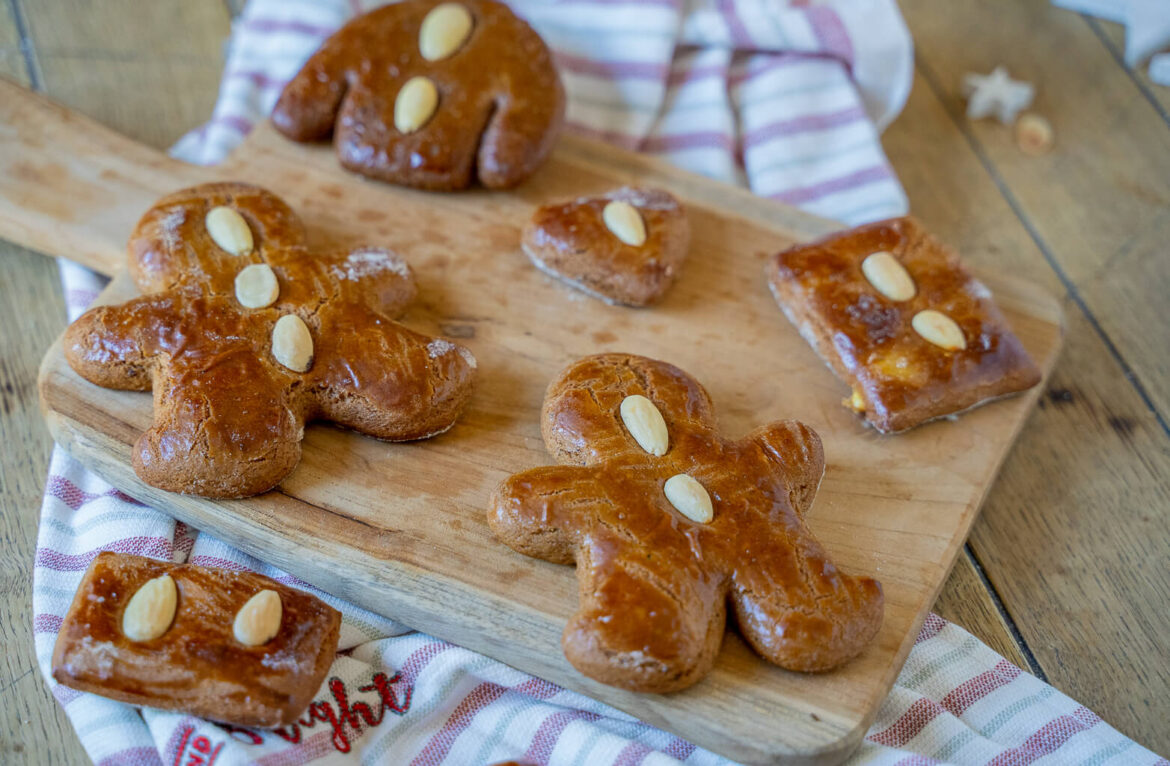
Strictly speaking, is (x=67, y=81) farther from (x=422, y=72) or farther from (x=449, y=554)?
(x=449, y=554)

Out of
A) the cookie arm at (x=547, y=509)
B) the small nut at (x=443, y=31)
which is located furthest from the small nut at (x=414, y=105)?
the cookie arm at (x=547, y=509)

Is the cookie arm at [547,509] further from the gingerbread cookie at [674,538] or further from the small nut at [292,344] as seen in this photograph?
the small nut at [292,344]

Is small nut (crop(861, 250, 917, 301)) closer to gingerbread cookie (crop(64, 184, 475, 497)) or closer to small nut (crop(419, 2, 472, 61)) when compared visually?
gingerbread cookie (crop(64, 184, 475, 497))

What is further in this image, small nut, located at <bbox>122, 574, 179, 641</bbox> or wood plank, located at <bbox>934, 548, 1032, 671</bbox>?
wood plank, located at <bbox>934, 548, 1032, 671</bbox>

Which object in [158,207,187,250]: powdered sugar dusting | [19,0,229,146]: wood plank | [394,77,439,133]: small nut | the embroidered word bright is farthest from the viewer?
[19,0,229,146]: wood plank

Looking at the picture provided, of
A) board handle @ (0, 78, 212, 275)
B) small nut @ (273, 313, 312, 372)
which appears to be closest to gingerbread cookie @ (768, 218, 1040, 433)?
small nut @ (273, 313, 312, 372)

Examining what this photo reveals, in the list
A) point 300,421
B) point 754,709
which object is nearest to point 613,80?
point 300,421

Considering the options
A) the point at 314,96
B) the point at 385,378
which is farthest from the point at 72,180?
the point at 385,378
